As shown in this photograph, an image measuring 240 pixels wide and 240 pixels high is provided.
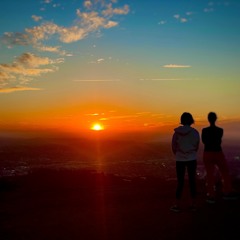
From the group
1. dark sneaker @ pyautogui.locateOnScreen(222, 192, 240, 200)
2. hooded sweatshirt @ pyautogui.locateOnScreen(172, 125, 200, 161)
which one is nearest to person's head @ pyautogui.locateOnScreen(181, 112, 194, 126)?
hooded sweatshirt @ pyautogui.locateOnScreen(172, 125, 200, 161)

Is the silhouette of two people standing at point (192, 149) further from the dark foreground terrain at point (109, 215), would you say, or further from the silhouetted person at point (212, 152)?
the dark foreground terrain at point (109, 215)

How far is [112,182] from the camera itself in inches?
686

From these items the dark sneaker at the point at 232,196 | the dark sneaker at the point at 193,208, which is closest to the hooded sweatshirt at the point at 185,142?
the dark sneaker at the point at 193,208

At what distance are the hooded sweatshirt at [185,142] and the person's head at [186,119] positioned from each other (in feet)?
0.34

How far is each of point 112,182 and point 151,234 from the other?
31.6 ft

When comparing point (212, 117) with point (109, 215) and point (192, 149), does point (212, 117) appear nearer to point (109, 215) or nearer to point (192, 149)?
point (192, 149)

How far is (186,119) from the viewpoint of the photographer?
953cm

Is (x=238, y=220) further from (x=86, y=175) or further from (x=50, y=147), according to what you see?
(x=50, y=147)

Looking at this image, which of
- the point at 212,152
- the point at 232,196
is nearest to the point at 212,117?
the point at 212,152

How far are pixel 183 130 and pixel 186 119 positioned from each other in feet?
0.99

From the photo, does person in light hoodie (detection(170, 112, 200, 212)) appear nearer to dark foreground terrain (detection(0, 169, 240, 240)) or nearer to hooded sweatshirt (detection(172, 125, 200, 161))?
hooded sweatshirt (detection(172, 125, 200, 161))

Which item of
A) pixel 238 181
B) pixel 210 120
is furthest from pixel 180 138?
pixel 238 181

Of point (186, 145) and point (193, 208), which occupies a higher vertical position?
point (186, 145)

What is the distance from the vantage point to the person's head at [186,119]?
952cm
